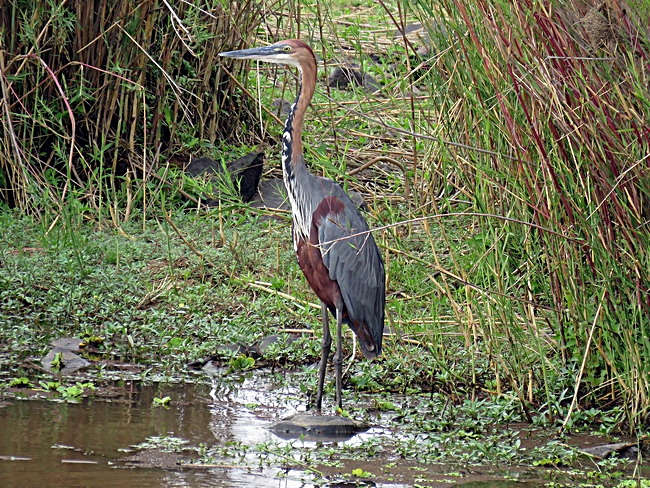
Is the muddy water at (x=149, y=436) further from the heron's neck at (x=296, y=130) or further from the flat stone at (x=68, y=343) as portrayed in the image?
the heron's neck at (x=296, y=130)

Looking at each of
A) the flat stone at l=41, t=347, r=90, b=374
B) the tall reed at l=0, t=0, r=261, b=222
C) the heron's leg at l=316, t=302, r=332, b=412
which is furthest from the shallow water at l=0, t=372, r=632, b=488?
the tall reed at l=0, t=0, r=261, b=222

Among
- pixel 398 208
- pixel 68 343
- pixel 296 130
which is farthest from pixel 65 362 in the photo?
pixel 398 208

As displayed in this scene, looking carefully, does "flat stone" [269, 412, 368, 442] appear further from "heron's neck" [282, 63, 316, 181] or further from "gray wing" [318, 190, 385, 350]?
"heron's neck" [282, 63, 316, 181]

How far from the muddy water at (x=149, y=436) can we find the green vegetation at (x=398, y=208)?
31 centimetres

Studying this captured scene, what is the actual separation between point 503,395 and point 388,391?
1.87 ft

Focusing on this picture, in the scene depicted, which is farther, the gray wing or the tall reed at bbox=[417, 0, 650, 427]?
the gray wing

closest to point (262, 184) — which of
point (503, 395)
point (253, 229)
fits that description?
point (253, 229)

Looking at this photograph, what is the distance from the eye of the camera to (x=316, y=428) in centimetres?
413

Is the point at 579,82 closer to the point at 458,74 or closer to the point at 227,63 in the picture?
the point at 458,74

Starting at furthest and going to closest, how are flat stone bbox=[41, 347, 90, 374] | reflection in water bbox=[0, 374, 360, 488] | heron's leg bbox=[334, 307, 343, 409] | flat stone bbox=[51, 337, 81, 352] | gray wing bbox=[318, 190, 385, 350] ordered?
1. flat stone bbox=[51, 337, 81, 352]
2. flat stone bbox=[41, 347, 90, 374]
3. gray wing bbox=[318, 190, 385, 350]
4. heron's leg bbox=[334, 307, 343, 409]
5. reflection in water bbox=[0, 374, 360, 488]

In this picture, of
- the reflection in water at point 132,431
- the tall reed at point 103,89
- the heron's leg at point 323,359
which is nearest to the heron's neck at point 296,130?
the heron's leg at point 323,359

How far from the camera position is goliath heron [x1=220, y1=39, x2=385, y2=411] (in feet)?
15.4

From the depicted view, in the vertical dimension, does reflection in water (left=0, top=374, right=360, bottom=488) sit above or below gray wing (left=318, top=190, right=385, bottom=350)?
below

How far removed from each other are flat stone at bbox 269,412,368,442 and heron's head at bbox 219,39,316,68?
1.71 metres
